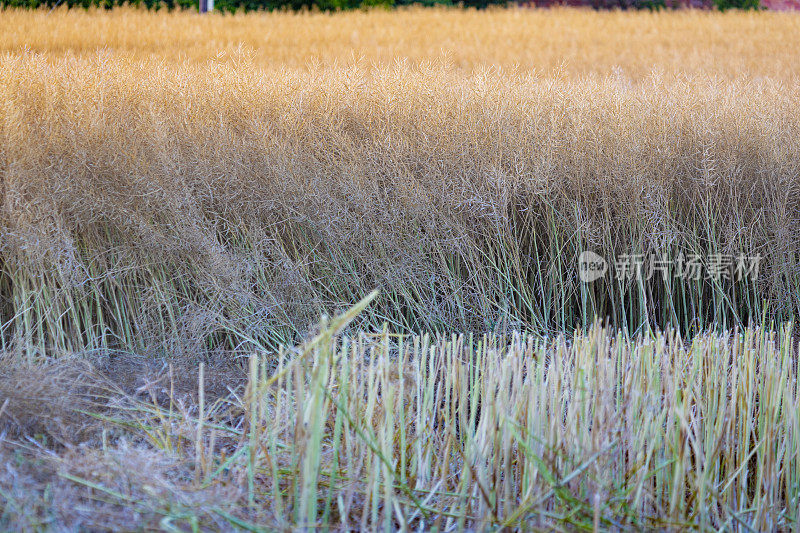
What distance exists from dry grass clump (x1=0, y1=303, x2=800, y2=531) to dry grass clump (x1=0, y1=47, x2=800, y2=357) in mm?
604

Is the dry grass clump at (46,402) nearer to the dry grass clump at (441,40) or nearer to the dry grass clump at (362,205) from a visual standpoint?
the dry grass clump at (362,205)

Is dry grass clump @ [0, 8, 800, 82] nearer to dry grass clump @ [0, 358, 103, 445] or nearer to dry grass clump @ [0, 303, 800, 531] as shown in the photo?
dry grass clump @ [0, 358, 103, 445]

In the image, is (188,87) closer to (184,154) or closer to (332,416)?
(184,154)

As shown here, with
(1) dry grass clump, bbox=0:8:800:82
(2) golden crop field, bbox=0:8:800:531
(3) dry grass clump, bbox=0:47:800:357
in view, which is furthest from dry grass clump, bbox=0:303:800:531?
(1) dry grass clump, bbox=0:8:800:82

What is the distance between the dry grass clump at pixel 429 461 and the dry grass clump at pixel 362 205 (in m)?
0.60

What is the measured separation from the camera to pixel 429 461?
1.53 meters

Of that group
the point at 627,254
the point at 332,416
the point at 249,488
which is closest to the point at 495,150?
the point at 627,254

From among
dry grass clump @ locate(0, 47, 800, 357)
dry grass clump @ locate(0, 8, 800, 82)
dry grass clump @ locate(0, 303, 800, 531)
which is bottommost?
dry grass clump @ locate(0, 303, 800, 531)

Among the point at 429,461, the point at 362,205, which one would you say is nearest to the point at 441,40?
the point at 362,205

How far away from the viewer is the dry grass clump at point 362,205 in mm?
2236

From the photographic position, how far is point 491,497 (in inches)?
56.5

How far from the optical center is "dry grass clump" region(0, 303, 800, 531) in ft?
4.09

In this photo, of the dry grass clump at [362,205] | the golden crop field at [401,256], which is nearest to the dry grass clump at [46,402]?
the golden crop field at [401,256]

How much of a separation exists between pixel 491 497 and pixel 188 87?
1983mm
